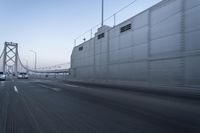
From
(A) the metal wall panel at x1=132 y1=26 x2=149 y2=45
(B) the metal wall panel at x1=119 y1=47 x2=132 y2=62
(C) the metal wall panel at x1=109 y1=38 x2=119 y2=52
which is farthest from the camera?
(C) the metal wall panel at x1=109 y1=38 x2=119 y2=52

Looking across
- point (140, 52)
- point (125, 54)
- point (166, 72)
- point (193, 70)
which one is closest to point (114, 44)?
point (125, 54)

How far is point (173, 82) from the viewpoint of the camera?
1355 centimetres

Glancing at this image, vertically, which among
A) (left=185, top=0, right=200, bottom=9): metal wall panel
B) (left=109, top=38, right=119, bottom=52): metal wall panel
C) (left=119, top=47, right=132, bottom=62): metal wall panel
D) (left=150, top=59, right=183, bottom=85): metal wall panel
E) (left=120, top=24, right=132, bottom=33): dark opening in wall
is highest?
(left=120, top=24, right=132, bottom=33): dark opening in wall

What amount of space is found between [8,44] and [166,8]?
8508 centimetres

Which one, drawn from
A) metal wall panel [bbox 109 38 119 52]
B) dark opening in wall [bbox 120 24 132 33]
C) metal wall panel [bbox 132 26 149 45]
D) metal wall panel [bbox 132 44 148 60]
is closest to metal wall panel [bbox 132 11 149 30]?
metal wall panel [bbox 132 26 149 45]

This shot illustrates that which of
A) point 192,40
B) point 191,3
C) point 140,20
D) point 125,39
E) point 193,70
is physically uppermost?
point 140,20

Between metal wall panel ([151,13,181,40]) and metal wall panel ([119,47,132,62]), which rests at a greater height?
metal wall panel ([151,13,181,40])

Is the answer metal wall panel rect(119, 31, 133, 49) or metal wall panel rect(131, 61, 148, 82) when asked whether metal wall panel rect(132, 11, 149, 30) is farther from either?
metal wall panel rect(131, 61, 148, 82)

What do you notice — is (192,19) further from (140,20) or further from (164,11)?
(140,20)

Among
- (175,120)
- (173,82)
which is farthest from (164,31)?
(175,120)

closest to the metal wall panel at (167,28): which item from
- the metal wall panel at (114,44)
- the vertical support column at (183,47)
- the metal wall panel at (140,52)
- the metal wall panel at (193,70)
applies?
the vertical support column at (183,47)

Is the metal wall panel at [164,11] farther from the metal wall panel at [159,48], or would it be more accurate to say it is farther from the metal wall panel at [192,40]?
the metal wall panel at [192,40]

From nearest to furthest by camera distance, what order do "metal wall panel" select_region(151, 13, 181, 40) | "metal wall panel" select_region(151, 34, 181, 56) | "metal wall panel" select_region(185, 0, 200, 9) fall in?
1. "metal wall panel" select_region(185, 0, 200, 9)
2. "metal wall panel" select_region(151, 34, 181, 56)
3. "metal wall panel" select_region(151, 13, 181, 40)

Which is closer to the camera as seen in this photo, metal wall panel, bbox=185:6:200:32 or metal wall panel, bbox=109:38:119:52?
metal wall panel, bbox=185:6:200:32
